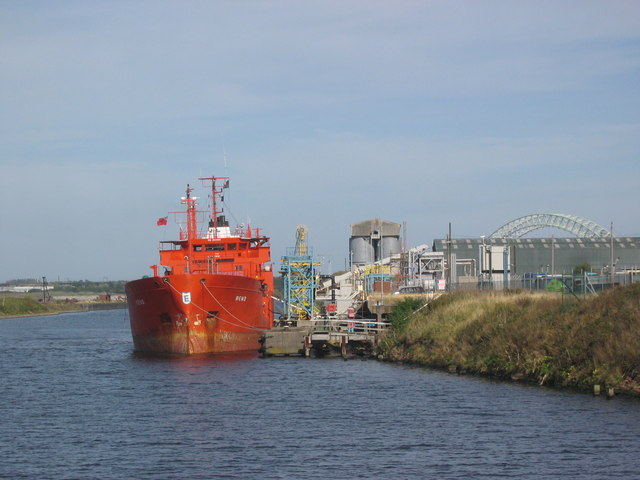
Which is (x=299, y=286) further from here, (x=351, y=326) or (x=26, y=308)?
(x=26, y=308)

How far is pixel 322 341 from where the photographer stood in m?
53.3

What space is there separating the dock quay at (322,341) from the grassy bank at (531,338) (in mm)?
2466

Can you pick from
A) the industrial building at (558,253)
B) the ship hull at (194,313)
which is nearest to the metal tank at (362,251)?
the industrial building at (558,253)

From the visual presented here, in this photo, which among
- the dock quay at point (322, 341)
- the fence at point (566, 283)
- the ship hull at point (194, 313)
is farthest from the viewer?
the dock quay at point (322, 341)

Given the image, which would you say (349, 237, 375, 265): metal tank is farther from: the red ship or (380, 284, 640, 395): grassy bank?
(380, 284, 640, 395): grassy bank

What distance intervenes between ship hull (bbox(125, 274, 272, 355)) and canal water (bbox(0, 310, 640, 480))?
24.7 ft

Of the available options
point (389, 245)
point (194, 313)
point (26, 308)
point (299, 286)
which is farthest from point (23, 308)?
point (194, 313)

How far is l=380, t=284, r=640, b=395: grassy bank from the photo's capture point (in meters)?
33.2

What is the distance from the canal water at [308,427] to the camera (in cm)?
2344

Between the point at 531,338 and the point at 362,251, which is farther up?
the point at 362,251

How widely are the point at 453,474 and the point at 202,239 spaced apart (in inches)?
1609

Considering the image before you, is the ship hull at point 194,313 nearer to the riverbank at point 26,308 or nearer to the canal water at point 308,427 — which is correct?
the canal water at point 308,427

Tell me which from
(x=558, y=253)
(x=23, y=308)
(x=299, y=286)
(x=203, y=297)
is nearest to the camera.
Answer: (x=203, y=297)

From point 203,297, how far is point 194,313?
1116 mm
